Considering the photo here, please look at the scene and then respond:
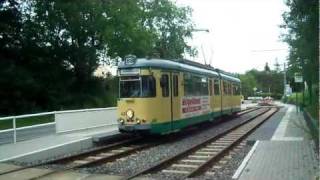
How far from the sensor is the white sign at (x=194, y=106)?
2356 centimetres

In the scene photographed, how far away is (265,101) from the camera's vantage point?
8069 cm

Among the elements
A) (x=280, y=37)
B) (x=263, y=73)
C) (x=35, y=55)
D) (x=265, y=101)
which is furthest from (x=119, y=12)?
(x=263, y=73)

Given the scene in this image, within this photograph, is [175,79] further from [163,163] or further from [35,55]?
[35,55]

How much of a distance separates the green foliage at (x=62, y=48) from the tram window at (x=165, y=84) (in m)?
14.3

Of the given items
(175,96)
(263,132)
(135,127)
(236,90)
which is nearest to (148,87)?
(135,127)

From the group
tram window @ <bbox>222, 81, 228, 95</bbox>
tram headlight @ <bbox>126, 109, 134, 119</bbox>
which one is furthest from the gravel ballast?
tram window @ <bbox>222, 81, 228, 95</bbox>

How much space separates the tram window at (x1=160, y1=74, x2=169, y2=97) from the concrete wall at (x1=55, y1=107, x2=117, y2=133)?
11.3 feet

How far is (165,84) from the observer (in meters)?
21.7

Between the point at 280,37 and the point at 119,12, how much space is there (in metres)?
11.7

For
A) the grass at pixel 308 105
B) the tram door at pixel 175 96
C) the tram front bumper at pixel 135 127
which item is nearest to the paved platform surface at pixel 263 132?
the grass at pixel 308 105

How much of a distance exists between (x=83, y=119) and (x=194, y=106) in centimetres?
482

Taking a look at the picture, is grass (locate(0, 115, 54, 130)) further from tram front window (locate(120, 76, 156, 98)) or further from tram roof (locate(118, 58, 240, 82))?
tram roof (locate(118, 58, 240, 82))

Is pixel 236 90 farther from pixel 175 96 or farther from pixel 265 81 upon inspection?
pixel 265 81

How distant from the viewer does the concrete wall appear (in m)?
21.4
